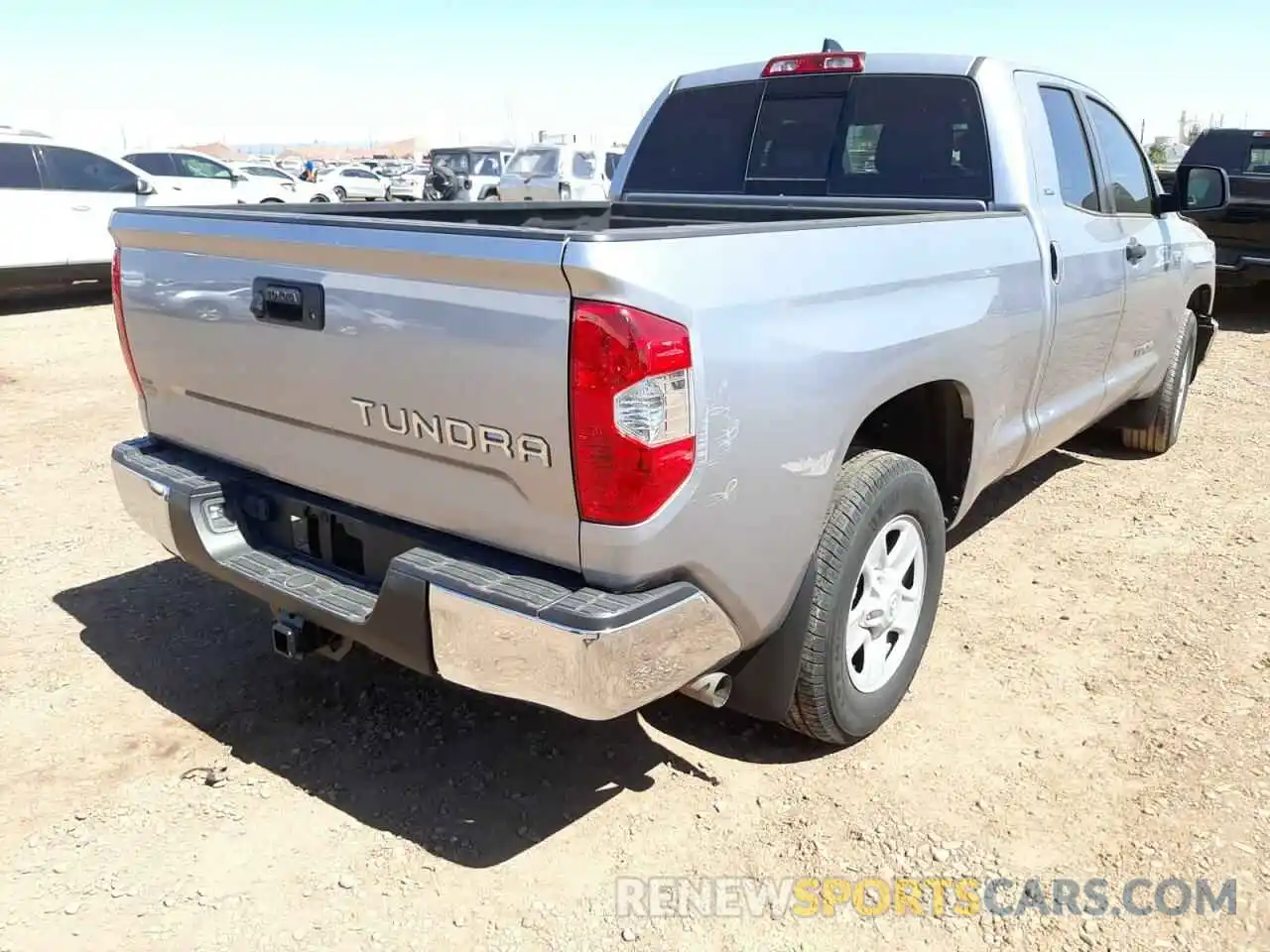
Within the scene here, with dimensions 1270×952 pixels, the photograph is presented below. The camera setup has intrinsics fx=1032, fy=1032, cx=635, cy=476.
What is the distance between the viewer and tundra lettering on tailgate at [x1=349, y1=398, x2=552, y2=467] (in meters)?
2.14

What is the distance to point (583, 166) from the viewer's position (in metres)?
19.2

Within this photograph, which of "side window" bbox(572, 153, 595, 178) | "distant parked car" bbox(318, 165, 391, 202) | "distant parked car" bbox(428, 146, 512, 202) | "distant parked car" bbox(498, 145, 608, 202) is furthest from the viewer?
"distant parked car" bbox(318, 165, 391, 202)

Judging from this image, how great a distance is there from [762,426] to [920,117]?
7.01 feet

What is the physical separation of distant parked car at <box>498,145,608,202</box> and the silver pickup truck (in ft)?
50.1

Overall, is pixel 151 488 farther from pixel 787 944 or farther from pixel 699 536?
pixel 787 944

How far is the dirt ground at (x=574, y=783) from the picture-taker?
241cm

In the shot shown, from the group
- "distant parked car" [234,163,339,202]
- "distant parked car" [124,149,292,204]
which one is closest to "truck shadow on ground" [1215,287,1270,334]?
"distant parked car" [124,149,292,204]

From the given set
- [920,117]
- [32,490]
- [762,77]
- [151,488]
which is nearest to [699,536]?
[151,488]

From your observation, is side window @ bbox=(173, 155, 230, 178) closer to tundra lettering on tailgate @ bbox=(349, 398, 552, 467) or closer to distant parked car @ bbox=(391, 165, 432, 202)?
distant parked car @ bbox=(391, 165, 432, 202)

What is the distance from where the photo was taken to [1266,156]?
10688 millimetres

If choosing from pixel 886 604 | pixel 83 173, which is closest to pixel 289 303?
pixel 886 604

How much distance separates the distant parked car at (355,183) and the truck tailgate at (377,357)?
2737cm

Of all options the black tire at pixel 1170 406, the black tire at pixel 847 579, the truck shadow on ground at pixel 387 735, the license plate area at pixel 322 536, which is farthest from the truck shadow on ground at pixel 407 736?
the black tire at pixel 1170 406

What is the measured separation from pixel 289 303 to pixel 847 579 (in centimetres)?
156
